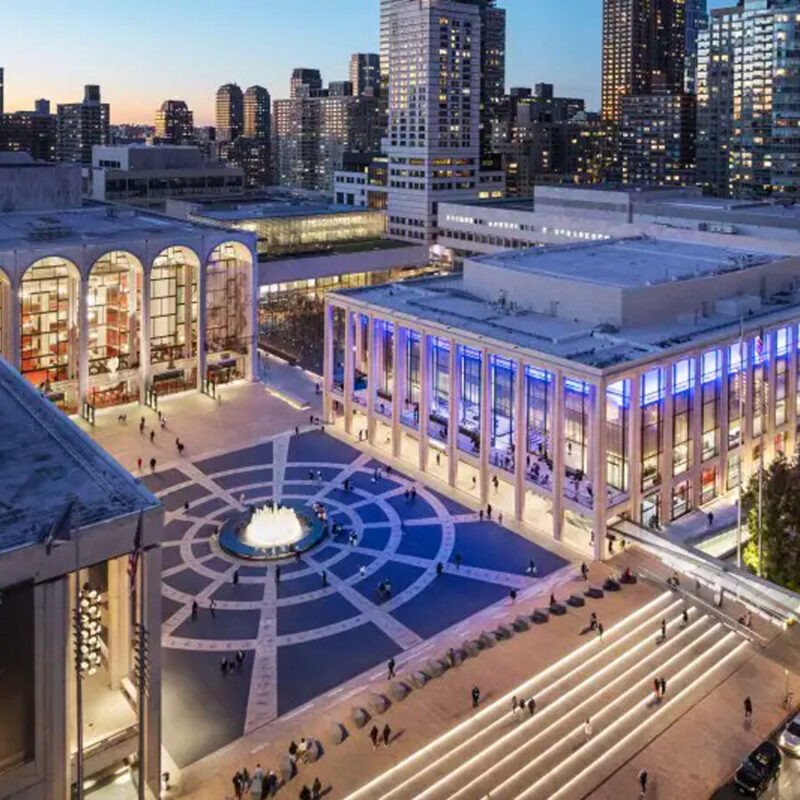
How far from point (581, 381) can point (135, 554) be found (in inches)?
1304

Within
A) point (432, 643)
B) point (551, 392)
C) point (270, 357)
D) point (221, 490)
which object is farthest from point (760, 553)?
point (270, 357)

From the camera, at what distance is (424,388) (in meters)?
66.1

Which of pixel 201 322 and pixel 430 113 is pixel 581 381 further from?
pixel 430 113

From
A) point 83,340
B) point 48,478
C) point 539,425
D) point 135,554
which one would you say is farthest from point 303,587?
point 83,340

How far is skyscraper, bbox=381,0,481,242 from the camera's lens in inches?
6535

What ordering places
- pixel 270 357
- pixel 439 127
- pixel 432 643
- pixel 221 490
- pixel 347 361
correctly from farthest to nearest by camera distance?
pixel 439 127
pixel 270 357
pixel 347 361
pixel 221 490
pixel 432 643

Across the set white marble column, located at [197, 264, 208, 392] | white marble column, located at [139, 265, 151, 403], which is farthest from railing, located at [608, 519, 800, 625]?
white marble column, located at [139, 265, 151, 403]

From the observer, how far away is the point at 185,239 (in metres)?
85.4

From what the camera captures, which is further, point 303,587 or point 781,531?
point 303,587

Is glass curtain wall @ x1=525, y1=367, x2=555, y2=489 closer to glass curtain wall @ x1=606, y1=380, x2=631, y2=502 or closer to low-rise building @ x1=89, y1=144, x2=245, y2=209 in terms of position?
glass curtain wall @ x1=606, y1=380, x2=631, y2=502

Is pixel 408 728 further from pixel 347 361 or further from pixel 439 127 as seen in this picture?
pixel 439 127

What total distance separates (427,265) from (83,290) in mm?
69936

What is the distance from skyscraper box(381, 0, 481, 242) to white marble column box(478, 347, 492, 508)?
10562 centimetres

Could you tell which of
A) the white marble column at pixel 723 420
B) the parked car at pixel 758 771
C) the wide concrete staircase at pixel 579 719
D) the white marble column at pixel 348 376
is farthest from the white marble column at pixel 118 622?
the white marble column at pixel 723 420
